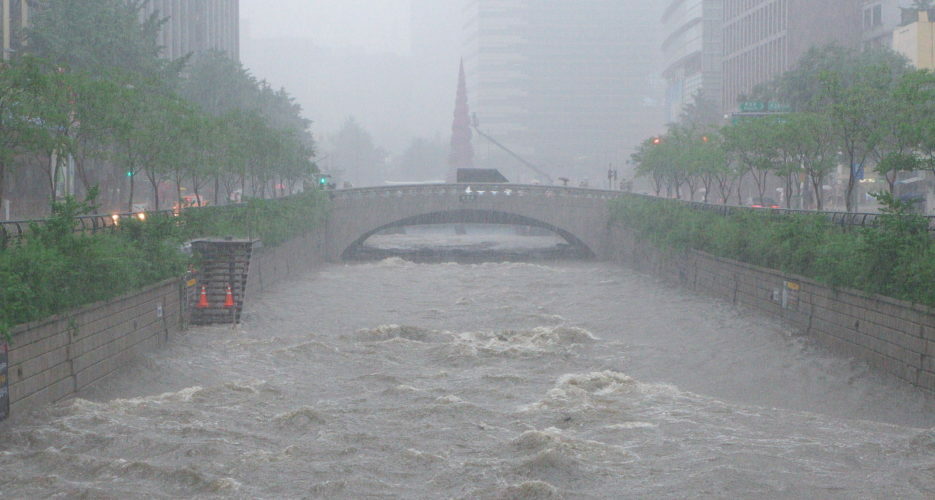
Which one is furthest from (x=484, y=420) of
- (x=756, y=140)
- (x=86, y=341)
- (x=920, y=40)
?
(x=920, y=40)

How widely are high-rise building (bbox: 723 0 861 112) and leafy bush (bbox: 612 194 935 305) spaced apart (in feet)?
160

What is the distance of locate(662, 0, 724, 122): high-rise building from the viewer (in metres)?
138

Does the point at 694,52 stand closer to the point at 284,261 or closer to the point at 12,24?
the point at 284,261

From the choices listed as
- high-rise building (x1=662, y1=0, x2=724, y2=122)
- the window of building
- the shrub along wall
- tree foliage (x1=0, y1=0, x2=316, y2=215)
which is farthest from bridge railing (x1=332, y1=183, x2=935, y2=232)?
high-rise building (x1=662, y1=0, x2=724, y2=122)

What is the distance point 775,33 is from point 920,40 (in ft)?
81.9

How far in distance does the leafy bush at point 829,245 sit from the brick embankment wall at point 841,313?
1.12ft

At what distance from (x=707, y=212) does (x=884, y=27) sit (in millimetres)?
49323

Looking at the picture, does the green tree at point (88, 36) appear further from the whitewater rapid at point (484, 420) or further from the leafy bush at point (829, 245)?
the leafy bush at point (829, 245)

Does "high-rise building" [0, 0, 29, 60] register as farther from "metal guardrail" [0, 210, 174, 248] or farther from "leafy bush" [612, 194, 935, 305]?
"leafy bush" [612, 194, 935, 305]

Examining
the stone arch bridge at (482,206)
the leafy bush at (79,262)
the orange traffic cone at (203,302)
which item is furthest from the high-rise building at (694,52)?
the leafy bush at (79,262)

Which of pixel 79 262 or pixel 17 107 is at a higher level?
pixel 17 107

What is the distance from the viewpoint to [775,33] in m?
102

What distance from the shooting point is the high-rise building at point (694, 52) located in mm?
138000

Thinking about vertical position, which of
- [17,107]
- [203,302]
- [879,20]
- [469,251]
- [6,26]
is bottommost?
[469,251]
